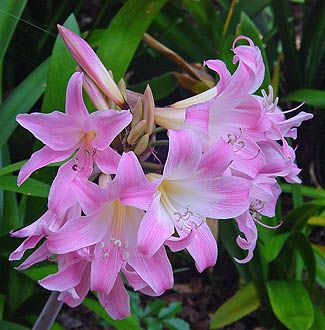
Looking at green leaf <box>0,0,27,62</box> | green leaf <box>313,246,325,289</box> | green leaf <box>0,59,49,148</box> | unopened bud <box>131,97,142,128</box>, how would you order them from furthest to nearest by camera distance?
green leaf <box>313,246,325,289</box>, green leaf <box>0,59,49,148</box>, green leaf <box>0,0,27,62</box>, unopened bud <box>131,97,142,128</box>

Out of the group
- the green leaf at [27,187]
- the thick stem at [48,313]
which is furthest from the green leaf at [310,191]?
the thick stem at [48,313]

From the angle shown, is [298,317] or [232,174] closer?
[232,174]

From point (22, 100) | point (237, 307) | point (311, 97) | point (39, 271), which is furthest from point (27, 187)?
point (311, 97)

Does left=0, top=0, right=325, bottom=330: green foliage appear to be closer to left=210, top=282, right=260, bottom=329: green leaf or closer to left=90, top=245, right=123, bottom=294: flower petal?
left=210, top=282, right=260, bottom=329: green leaf

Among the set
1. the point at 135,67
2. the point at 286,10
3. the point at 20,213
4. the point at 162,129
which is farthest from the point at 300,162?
the point at 162,129

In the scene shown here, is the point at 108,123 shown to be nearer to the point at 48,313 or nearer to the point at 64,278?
the point at 64,278

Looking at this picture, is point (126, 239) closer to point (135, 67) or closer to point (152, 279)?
point (152, 279)

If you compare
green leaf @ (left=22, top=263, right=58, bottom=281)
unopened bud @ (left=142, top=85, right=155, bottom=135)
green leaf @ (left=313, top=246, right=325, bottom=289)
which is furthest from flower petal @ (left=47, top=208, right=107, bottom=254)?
green leaf @ (left=313, top=246, right=325, bottom=289)
